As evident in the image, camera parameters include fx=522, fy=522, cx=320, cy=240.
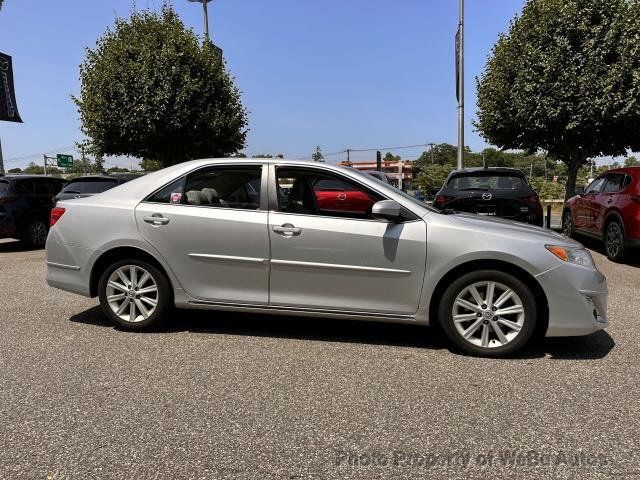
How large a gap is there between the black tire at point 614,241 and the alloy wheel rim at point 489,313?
5.05m

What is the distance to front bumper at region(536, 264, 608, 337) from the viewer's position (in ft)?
13.1

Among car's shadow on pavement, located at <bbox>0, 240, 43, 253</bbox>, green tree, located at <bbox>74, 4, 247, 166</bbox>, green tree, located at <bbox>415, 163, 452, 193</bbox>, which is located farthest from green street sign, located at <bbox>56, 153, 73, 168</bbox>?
car's shadow on pavement, located at <bbox>0, 240, 43, 253</bbox>

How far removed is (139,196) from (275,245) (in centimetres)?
141

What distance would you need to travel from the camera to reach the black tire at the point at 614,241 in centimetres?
809

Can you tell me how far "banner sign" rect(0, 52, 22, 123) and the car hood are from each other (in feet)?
66.9

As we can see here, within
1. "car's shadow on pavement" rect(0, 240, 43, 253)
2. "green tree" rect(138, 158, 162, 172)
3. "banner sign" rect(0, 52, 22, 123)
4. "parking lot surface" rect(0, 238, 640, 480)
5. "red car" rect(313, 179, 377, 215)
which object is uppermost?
"banner sign" rect(0, 52, 22, 123)

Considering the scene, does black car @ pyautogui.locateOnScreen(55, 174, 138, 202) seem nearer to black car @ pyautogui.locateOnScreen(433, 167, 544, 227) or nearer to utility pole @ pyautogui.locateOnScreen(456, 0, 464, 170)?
black car @ pyautogui.locateOnScreen(433, 167, 544, 227)

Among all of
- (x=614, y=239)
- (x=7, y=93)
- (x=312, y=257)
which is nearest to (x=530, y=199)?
(x=614, y=239)

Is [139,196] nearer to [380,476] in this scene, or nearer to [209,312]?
[209,312]

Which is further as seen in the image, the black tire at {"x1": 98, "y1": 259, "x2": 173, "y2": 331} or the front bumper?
the black tire at {"x1": 98, "y1": 259, "x2": 173, "y2": 331}

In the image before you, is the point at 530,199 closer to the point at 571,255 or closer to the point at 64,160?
the point at 571,255

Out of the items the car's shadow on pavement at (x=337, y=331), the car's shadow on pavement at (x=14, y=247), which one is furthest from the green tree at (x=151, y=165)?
the car's shadow on pavement at (x=337, y=331)

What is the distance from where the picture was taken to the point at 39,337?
4.66 metres

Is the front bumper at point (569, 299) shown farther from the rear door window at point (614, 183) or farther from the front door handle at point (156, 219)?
the rear door window at point (614, 183)
